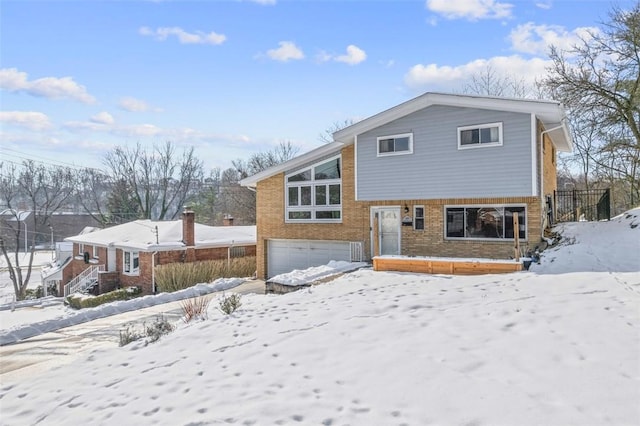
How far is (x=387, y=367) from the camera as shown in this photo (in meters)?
4.72

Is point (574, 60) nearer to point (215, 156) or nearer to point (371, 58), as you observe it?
point (371, 58)

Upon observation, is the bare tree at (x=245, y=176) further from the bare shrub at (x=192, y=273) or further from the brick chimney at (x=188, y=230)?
the bare shrub at (x=192, y=273)

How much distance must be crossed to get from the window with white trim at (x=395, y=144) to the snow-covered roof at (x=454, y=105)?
2.08 feet

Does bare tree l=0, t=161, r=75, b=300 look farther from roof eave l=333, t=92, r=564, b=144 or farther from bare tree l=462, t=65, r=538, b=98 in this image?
bare tree l=462, t=65, r=538, b=98

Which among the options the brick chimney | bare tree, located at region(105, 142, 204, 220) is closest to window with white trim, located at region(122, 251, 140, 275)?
the brick chimney

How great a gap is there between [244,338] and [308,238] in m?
10.9

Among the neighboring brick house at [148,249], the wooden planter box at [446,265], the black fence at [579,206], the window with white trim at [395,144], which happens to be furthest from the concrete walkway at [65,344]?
the black fence at [579,206]

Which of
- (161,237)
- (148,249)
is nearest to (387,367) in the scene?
(148,249)

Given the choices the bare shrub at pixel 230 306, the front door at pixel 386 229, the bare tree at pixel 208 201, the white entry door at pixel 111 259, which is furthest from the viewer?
the bare tree at pixel 208 201

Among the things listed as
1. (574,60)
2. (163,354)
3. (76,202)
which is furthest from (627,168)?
(76,202)

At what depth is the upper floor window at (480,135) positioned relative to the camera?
12820 mm

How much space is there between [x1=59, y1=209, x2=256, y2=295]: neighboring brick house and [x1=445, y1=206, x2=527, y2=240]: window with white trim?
13.4m

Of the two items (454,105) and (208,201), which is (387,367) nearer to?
(454,105)

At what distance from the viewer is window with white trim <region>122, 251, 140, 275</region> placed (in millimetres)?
21753
